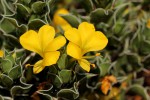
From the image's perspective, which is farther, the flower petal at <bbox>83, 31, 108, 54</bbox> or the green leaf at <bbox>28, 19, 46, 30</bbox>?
the green leaf at <bbox>28, 19, 46, 30</bbox>

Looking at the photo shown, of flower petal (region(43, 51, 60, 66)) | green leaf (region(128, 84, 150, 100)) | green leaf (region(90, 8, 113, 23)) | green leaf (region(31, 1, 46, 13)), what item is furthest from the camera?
green leaf (region(128, 84, 150, 100))

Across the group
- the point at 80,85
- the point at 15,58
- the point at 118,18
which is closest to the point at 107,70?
the point at 80,85

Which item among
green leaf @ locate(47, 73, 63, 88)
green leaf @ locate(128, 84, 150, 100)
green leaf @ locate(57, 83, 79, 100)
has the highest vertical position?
green leaf @ locate(47, 73, 63, 88)

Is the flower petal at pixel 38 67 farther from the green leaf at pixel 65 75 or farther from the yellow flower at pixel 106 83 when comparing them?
the yellow flower at pixel 106 83

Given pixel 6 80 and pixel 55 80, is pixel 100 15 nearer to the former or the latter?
pixel 55 80

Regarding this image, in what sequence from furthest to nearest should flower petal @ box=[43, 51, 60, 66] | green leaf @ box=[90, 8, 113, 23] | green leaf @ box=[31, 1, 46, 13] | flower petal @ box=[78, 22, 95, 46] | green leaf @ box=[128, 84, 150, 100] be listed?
green leaf @ box=[128, 84, 150, 100] → green leaf @ box=[90, 8, 113, 23] → green leaf @ box=[31, 1, 46, 13] → flower petal @ box=[78, 22, 95, 46] → flower petal @ box=[43, 51, 60, 66]

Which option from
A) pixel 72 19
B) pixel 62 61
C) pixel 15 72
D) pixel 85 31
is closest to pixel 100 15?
pixel 72 19

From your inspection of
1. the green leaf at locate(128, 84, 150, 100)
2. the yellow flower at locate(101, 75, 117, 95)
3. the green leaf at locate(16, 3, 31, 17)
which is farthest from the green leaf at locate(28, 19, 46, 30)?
the green leaf at locate(128, 84, 150, 100)

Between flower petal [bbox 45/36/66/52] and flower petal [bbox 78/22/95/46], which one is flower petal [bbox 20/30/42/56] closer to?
flower petal [bbox 45/36/66/52]
